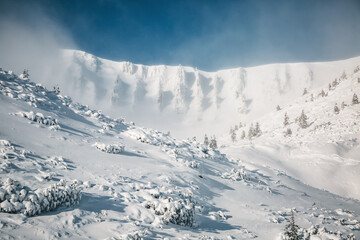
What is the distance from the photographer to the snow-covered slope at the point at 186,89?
137 metres

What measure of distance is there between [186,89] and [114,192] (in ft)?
517

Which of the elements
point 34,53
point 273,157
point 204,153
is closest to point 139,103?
point 34,53

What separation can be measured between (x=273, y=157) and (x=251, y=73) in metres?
144

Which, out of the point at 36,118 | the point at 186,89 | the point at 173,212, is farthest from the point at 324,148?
the point at 186,89

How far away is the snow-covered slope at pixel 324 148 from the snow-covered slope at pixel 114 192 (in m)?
22.2

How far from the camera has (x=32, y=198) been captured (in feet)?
19.3

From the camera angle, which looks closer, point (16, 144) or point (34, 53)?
point (16, 144)

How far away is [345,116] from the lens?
51.2 meters

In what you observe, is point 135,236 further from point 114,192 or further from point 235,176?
point 235,176

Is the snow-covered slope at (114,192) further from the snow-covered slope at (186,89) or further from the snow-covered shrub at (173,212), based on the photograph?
the snow-covered slope at (186,89)

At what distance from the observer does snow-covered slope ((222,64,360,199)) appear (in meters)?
33.6

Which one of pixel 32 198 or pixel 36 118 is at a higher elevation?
pixel 36 118

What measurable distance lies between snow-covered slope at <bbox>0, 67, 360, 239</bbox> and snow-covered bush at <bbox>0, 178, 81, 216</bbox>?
2 cm

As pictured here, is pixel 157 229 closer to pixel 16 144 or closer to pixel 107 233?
pixel 107 233
